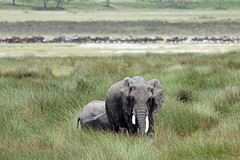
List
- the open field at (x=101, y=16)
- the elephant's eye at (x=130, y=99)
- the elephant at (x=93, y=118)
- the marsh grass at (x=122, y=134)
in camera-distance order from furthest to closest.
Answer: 1. the open field at (x=101, y=16)
2. the elephant at (x=93, y=118)
3. the elephant's eye at (x=130, y=99)
4. the marsh grass at (x=122, y=134)

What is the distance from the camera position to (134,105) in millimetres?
7258

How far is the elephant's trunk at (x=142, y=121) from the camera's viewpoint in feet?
23.2

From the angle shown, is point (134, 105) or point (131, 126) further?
point (131, 126)

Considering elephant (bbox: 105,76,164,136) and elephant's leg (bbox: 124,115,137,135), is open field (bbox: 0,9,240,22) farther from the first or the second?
elephant's leg (bbox: 124,115,137,135)

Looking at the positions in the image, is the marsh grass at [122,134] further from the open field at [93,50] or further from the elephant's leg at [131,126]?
the open field at [93,50]

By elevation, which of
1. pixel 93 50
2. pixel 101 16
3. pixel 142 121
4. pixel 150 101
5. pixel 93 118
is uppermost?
pixel 150 101

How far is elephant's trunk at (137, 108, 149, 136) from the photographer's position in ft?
23.2

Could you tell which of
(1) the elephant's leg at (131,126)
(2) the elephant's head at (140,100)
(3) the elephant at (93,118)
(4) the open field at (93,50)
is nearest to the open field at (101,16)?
(4) the open field at (93,50)

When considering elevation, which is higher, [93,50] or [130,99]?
[130,99]

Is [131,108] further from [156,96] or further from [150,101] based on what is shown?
[156,96]

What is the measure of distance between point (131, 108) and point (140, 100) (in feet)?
0.58

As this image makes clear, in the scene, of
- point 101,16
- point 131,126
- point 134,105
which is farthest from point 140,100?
point 101,16

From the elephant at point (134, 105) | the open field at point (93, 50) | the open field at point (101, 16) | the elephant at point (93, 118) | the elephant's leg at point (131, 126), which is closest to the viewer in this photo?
the elephant at point (134, 105)

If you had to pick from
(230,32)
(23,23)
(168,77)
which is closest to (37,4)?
(23,23)
